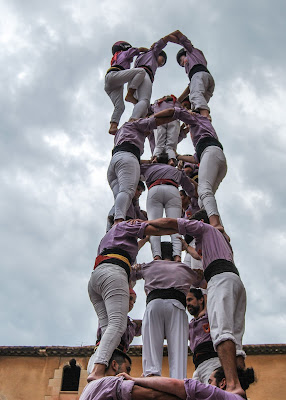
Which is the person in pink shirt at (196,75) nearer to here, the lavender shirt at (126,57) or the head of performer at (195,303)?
the lavender shirt at (126,57)

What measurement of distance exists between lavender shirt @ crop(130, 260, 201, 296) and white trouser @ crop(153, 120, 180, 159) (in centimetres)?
494

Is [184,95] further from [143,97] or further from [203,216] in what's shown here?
[203,216]

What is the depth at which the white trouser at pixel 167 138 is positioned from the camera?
42.1 feet

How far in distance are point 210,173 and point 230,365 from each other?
445 centimetres

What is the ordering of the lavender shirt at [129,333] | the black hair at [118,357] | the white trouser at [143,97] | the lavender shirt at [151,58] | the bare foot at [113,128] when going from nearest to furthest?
the black hair at [118,357]
the lavender shirt at [129,333]
the white trouser at [143,97]
the bare foot at [113,128]
the lavender shirt at [151,58]

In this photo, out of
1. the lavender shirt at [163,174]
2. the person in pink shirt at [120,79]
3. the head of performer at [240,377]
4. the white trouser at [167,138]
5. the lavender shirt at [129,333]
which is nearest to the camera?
the head of performer at [240,377]

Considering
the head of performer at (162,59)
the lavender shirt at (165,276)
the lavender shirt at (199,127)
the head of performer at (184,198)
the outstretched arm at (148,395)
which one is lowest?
the outstretched arm at (148,395)

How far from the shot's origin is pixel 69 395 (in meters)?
15.4

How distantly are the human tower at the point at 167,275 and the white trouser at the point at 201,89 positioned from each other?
2 centimetres

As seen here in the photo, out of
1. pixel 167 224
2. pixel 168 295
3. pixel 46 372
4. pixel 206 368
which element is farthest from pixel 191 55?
pixel 46 372

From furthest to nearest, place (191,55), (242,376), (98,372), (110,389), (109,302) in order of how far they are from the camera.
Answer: (191,55)
(109,302)
(98,372)
(242,376)
(110,389)

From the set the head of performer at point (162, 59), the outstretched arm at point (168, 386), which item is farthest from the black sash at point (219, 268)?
the head of performer at point (162, 59)

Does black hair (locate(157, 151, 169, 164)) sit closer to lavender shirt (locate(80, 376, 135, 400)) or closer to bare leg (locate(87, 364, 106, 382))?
bare leg (locate(87, 364, 106, 382))

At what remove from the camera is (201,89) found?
12.2 m
